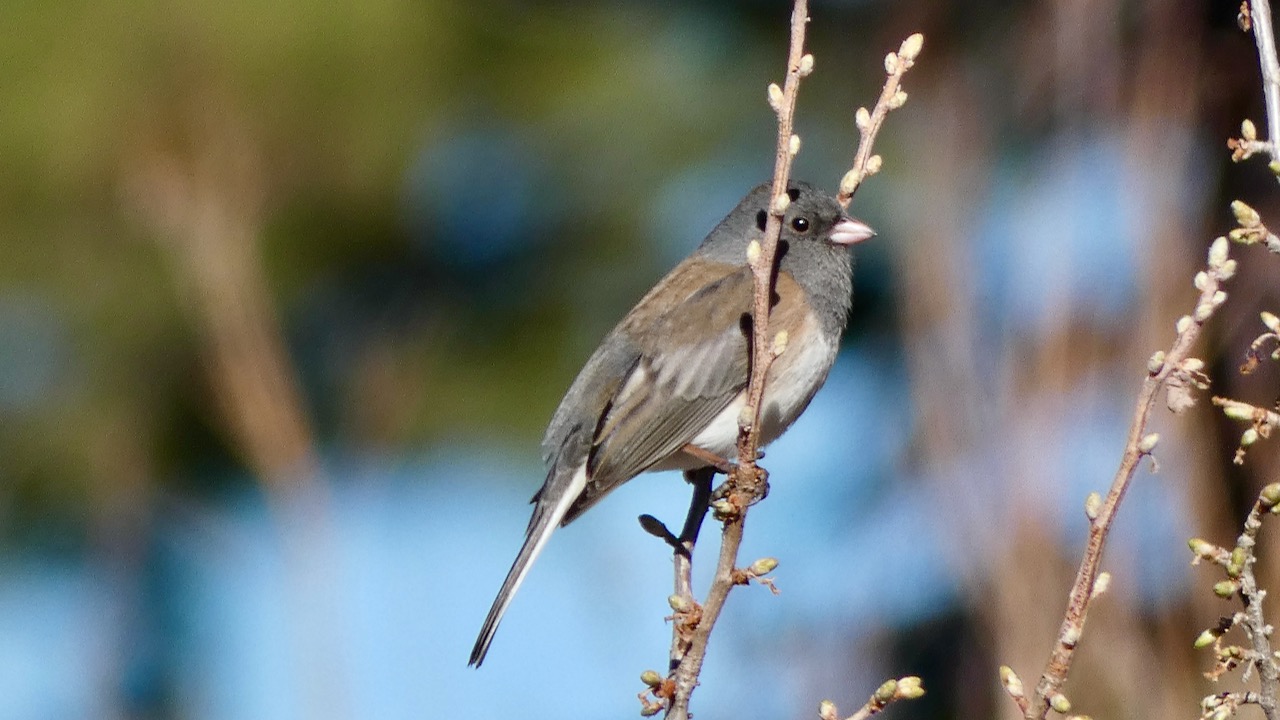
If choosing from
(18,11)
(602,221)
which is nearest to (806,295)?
(602,221)

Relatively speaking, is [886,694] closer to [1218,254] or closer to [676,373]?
[1218,254]

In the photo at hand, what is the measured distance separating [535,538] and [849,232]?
876 mm

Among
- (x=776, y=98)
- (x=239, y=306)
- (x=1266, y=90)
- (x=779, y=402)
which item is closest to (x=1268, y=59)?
(x=1266, y=90)

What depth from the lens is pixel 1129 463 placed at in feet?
3.91

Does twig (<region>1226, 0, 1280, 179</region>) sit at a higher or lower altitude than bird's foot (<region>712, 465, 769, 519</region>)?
higher

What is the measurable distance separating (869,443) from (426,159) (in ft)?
6.72

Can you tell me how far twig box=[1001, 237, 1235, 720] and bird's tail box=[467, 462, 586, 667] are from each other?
46.1 inches

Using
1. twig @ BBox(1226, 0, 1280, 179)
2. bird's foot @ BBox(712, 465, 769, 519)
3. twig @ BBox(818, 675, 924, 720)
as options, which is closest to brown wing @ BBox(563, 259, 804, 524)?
bird's foot @ BBox(712, 465, 769, 519)

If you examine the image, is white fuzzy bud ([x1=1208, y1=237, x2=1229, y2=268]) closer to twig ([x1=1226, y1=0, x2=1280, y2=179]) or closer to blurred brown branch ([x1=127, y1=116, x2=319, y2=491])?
twig ([x1=1226, y1=0, x2=1280, y2=179])

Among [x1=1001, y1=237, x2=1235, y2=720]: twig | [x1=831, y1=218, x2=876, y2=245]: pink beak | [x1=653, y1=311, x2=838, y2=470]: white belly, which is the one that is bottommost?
[x1=1001, y1=237, x2=1235, y2=720]: twig

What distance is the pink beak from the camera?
2.70m

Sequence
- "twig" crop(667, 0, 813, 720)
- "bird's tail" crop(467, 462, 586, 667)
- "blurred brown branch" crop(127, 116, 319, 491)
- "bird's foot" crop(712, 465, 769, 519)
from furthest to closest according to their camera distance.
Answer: "blurred brown branch" crop(127, 116, 319, 491), "bird's tail" crop(467, 462, 586, 667), "bird's foot" crop(712, 465, 769, 519), "twig" crop(667, 0, 813, 720)

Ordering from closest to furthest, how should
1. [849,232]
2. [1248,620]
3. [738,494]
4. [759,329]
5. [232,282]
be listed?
[1248,620]
[759,329]
[738,494]
[849,232]
[232,282]

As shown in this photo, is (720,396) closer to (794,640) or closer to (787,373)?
(787,373)
